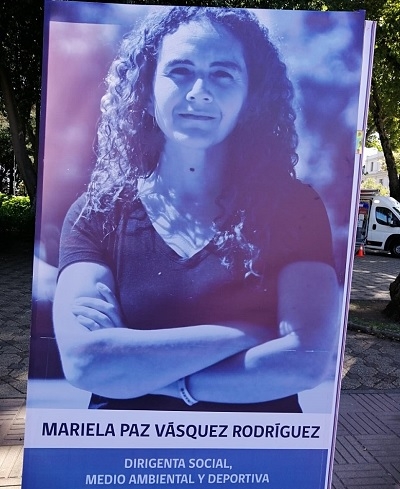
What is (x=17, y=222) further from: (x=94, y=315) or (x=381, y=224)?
(x=94, y=315)

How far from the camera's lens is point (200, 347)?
1.97 metres

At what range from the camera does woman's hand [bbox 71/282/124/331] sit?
1.91 meters

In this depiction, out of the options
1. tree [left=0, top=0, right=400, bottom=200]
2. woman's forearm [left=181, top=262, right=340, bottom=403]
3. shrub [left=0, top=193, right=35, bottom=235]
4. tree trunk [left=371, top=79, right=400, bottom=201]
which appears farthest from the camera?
tree trunk [left=371, top=79, right=400, bottom=201]

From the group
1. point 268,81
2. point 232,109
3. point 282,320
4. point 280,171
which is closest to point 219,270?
point 282,320

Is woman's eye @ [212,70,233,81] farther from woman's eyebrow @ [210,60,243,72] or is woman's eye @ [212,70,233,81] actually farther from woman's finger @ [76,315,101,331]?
woman's finger @ [76,315,101,331]

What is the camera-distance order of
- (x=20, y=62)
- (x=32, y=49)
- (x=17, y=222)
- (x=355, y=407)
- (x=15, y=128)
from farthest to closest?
1. (x=17, y=222)
2. (x=15, y=128)
3. (x=20, y=62)
4. (x=32, y=49)
5. (x=355, y=407)

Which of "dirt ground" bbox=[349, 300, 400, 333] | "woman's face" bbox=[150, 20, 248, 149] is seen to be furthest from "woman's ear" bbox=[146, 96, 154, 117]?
"dirt ground" bbox=[349, 300, 400, 333]

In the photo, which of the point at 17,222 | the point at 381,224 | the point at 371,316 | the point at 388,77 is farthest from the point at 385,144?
the point at 17,222

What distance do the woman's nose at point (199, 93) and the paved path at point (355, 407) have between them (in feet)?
7.66

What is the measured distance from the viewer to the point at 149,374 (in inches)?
77.9

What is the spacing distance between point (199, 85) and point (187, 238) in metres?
0.58

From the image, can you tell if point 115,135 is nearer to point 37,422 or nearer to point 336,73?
point 336,73

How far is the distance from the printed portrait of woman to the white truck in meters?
17.6

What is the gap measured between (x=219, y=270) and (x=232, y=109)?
0.62 meters
